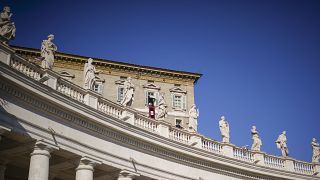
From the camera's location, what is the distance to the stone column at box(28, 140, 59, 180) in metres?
31.8

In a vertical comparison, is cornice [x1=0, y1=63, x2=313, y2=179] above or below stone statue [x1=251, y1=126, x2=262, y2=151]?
below

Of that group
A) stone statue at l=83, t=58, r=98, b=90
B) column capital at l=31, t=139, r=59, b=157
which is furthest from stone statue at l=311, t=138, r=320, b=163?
column capital at l=31, t=139, r=59, b=157

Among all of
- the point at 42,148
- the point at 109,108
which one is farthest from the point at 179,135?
the point at 42,148

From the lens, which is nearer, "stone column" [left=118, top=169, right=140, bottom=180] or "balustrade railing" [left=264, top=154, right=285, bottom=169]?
"stone column" [left=118, top=169, right=140, bottom=180]

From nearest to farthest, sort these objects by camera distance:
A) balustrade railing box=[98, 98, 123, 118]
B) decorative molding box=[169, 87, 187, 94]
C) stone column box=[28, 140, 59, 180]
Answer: stone column box=[28, 140, 59, 180]
balustrade railing box=[98, 98, 123, 118]
decorative molding box=[169, 87, 187, 94]

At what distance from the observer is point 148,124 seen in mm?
42719

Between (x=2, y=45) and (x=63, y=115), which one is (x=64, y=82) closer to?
(x=63, y=115)

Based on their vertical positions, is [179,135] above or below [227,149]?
above

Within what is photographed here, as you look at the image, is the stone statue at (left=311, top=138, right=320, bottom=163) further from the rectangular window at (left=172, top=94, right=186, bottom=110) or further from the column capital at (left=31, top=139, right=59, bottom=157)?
the column capital at (left=31, top=139, right=59, bottom=157)

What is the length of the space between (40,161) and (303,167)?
102 ft

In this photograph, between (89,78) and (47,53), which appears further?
(89,78)

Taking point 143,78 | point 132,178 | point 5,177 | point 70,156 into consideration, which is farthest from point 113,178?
point 143,78

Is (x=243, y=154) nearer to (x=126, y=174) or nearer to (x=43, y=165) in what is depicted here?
(x=126, y=174)

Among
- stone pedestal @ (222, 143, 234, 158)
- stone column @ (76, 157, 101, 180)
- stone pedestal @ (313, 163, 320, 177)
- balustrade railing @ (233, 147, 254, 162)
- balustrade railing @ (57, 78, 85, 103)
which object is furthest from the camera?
stone pedestal @ (313, 163, 320, 177)
